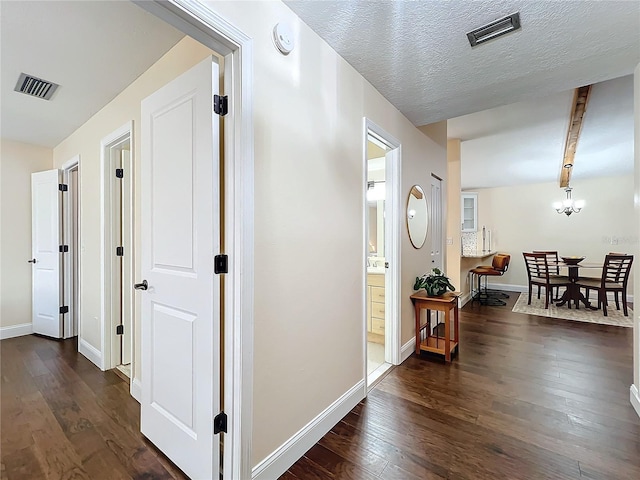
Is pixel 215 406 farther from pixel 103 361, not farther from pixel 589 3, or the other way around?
pixel 589 3

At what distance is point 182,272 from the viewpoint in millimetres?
1498

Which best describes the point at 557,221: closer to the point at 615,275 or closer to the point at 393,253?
the point at 615,275

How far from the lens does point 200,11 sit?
114 cm

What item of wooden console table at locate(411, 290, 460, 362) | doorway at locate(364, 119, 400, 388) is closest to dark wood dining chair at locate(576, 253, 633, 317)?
wooden console table at locate(411, 290, 460, 362)

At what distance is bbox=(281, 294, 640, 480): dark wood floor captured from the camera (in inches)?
60.6

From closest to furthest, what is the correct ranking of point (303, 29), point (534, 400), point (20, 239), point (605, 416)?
point (303, 29) < point (605, 416) < point (534, 400) < point (20, 239)

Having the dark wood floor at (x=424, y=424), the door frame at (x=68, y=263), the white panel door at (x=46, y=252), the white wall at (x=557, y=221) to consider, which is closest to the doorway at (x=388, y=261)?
the dark wood floor at (x=424, y=424)

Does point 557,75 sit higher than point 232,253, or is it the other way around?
point 557,75

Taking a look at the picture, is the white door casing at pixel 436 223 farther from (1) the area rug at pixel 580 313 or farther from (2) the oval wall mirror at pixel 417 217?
(1) the area rug at pixel 580 313

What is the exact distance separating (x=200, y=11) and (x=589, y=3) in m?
1.93

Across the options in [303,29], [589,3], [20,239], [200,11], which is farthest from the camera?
[20,239]

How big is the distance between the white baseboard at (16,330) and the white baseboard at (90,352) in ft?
4.52

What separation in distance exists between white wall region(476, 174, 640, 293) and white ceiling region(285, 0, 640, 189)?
12.1ft

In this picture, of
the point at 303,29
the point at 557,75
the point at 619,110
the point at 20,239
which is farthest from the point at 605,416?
the point at 20,239
